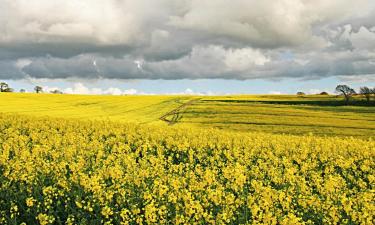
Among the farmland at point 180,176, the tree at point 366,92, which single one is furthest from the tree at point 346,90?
the farmland at point 180,176

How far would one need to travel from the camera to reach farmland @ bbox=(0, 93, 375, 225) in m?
7.74

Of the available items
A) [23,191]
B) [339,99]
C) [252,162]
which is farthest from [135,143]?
[339,99]

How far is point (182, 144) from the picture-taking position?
17312mm

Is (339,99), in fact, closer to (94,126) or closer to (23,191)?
(94,126)

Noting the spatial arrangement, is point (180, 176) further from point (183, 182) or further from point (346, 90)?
point (346, 90)

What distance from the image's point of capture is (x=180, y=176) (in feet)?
34.7

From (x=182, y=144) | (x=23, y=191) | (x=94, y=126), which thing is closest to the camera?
(x=23, y=191)

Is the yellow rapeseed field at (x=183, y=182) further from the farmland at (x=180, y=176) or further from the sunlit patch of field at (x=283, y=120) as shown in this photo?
the sunlit patch of field at (x=283, y=120)

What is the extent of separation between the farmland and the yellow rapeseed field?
37mm

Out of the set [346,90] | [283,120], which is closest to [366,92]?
[346,90]

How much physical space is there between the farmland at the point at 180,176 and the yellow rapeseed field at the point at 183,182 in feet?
0.12

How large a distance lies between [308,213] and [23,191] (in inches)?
277

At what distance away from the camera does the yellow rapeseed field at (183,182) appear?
301 inches

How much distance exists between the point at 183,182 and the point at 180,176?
1601 mm
